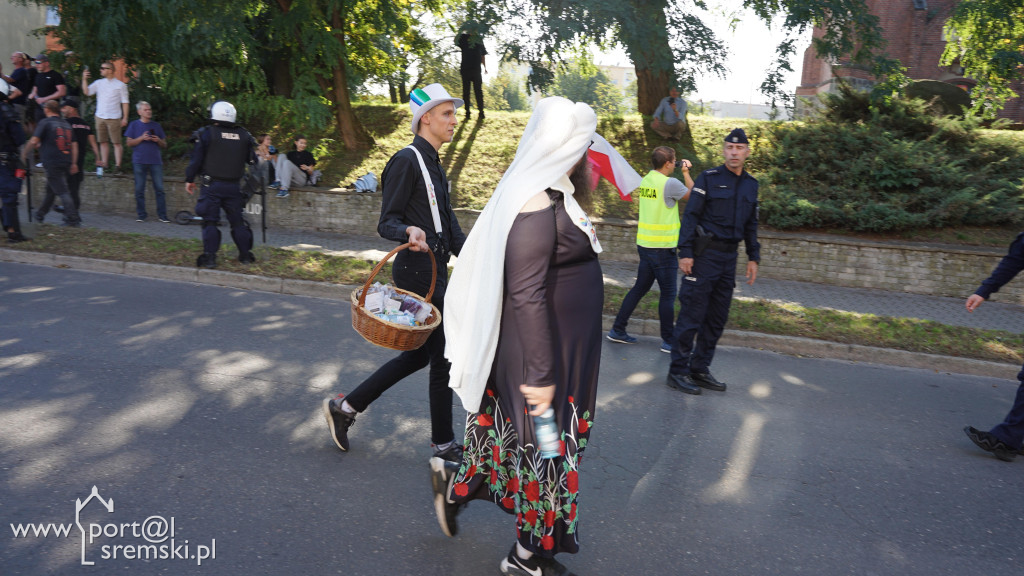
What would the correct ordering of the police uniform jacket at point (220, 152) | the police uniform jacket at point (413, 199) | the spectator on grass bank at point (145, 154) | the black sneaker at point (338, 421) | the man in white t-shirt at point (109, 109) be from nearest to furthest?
1. the police uniform jacket at point (413, 199)
2. the black sneaker at point (338, 421)
3. the police uniform jacket at point (220, 152)
4. the spectator on grass bank at point (145, 154)
5. the man in white t-shirt at point (109, 109)

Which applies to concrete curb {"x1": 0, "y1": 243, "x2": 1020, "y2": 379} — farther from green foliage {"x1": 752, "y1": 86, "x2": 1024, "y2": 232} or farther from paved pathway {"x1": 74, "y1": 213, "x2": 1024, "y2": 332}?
green foliage {"x1": 752, "y1": 86, "x2": 1024, "y2": 232}

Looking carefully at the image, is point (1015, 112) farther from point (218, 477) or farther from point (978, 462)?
point (218, 477)

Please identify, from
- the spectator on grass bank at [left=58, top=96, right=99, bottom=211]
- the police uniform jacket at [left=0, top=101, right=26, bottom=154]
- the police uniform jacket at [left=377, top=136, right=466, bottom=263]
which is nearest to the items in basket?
the police uniform jacket at [left=377, top=136, right=466, bottom=263]

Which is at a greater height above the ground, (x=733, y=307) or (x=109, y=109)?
(x=109, y=109)

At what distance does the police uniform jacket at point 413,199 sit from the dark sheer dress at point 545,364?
3.81 ft

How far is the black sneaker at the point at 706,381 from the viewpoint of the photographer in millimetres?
6379

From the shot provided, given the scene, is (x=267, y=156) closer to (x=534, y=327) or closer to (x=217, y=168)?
(x=217, y=168)

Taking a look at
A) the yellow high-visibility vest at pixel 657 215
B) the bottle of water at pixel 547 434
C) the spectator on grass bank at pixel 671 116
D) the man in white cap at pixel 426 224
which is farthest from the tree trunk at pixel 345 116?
the bottle of water at pixel 547 434

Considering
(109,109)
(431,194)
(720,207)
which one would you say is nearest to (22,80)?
(109,109)

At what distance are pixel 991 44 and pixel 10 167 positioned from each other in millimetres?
18340

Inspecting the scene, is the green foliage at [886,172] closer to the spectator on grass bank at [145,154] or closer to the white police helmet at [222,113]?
the white police helmet at [222,113]

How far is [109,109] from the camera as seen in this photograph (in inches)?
592

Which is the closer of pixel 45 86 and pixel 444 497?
pixel 444 497

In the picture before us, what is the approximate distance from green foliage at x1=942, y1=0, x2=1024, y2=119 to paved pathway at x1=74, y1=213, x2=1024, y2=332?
20.2ft
